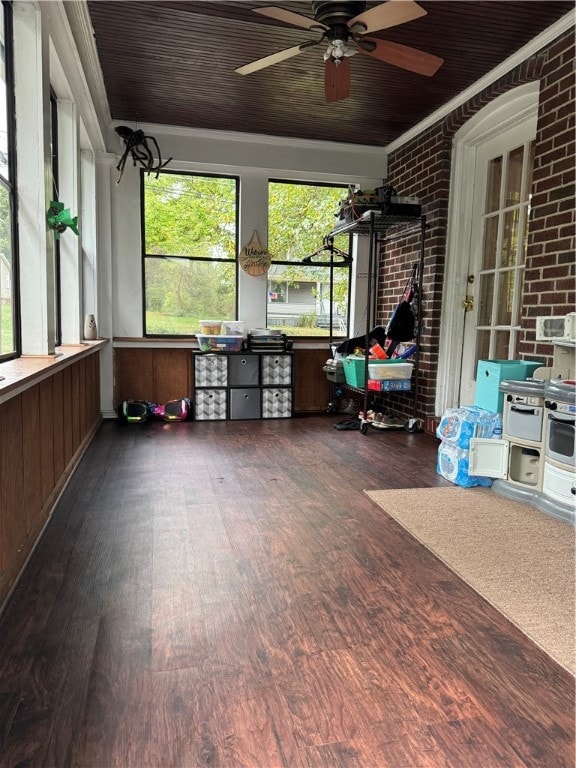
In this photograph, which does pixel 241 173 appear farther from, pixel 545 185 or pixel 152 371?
pixel 545 185

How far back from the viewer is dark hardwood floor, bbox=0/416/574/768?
1.24m

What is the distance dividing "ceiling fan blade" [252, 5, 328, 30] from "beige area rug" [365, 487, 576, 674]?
2.53m

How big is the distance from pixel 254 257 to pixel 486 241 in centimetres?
229

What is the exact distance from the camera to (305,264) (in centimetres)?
563

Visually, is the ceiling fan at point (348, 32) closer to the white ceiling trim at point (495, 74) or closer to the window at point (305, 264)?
the white ceiling trim at point (495, 74)

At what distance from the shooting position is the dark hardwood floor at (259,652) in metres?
1.24

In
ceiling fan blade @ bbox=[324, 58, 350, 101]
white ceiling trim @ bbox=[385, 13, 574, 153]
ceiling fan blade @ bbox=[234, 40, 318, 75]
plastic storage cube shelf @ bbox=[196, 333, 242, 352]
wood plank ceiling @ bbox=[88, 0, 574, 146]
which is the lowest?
plastic storage cube shelf @ bbox=[196, 333, 242, 352]

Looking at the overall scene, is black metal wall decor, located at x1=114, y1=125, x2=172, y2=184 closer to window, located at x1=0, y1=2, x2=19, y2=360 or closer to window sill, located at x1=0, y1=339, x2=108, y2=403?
window, located at x1=0, y1=2, x2=19, y2=360

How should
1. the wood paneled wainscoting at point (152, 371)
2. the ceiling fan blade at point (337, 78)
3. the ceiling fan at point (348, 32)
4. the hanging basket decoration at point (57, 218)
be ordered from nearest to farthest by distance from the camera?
1. the ceiling fan at point (348, 32)
2. the hanging basket decoration at point (57, 218)
3. the ceiling fan blade at point (337, 78)
4. the wood paneled wainscoting at point (152, 371)

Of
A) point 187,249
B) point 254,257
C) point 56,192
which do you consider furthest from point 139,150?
point 56,192

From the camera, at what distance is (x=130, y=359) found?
530 cm

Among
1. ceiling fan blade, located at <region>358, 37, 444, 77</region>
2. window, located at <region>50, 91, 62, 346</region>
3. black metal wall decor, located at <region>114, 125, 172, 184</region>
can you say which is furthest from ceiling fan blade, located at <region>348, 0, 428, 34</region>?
black metal wall decor, located at <region>114, 125, 172, 184</region>

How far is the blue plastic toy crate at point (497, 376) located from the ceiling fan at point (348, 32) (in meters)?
1.78

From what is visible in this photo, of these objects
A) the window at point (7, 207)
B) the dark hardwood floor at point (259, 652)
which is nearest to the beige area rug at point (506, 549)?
the dark hardwood floor at point (259, 652)
